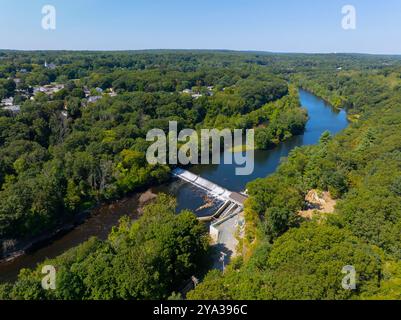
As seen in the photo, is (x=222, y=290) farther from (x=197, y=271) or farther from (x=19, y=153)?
Result: (x=19, y=153)

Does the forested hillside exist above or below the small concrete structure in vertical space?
above

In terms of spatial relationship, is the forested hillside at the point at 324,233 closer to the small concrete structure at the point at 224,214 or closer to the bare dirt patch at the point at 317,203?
the bare dirt patch at the point at 317,203

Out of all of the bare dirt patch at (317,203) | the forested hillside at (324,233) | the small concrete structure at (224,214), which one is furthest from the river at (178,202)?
the bare dirt patch at (317,203)

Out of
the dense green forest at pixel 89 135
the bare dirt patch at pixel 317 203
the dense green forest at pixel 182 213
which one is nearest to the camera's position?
the dense green forest at pixel 182 213

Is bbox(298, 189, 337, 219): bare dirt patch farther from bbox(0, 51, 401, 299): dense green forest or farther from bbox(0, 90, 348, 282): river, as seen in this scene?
bbox(0, 90, 348, 282): river

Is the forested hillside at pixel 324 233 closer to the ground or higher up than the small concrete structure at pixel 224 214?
higher up

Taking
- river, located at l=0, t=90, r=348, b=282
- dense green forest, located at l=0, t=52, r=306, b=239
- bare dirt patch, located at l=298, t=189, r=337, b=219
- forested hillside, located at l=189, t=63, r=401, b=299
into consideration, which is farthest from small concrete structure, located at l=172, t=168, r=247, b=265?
bare dirt patch, located at l=298, t=189, r=337, b=219

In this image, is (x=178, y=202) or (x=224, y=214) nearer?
(x=224, y=214)

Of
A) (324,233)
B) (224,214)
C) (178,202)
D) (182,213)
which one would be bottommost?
(224,214)

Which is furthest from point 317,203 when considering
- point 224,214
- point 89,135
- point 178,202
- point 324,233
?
point 89,135

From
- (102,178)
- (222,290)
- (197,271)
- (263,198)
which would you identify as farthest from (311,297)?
(102,178)

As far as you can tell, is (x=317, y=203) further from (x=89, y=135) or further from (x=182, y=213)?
(x=89, y=135)
